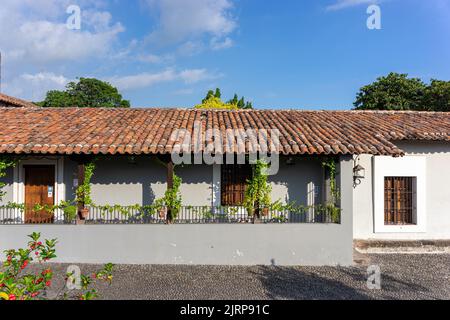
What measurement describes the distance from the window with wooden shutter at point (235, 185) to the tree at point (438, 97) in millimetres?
19581

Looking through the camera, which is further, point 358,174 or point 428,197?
point 428,197

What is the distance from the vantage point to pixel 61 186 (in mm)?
8688

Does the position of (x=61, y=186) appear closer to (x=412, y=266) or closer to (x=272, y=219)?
(x=272, y=219)

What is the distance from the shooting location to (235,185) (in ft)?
28.5

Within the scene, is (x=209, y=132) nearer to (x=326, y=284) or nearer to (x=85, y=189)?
(x=85, y=189)

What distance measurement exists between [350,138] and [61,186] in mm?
8203

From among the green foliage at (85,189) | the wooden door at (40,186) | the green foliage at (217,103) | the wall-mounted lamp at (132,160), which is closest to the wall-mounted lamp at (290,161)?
the wall-mounted lamp at (132,160)

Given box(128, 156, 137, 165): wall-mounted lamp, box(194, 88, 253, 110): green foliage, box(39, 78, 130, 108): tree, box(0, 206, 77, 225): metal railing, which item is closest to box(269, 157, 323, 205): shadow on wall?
box(128, 156, 137, 165): wall-mounted lamp

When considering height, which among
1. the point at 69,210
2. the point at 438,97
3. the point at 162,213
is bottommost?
the point at 162,213

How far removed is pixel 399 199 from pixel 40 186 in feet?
35.4

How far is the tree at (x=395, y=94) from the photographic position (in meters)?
24.0

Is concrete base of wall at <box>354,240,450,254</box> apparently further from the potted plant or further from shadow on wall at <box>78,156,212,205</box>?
the potted plant

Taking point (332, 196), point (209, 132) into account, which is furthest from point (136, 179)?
point (332, 196)
